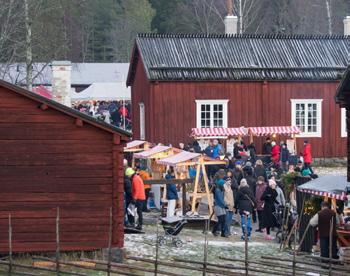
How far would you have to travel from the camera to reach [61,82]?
1607 inches

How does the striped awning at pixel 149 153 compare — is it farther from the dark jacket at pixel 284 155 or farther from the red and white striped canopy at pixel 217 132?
the red and white striped canopy at pixel 217 132

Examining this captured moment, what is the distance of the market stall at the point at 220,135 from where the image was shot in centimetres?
3847

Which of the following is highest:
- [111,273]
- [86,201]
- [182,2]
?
[182,2]

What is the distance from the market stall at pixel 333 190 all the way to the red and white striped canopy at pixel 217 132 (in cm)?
1434

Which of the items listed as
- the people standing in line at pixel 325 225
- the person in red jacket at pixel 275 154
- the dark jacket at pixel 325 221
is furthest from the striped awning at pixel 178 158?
the person in red jacket at pixel 275 154

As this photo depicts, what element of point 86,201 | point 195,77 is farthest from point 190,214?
point 195,77

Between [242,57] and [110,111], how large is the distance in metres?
23.1

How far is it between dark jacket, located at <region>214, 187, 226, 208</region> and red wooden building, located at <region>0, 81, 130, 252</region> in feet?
15.3

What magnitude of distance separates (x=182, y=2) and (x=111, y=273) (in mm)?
71551

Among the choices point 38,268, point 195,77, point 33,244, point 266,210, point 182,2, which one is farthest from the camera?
point 182,2

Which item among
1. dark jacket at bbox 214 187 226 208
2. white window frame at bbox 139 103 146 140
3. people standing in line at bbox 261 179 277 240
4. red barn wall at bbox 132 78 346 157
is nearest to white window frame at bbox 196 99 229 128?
red barn wall at bbox 132 78 346 157

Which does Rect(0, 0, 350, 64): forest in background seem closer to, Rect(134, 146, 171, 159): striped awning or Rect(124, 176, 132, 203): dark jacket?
Rect(134, 146, 171, 159): striped awning

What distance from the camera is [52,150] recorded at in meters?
20.6

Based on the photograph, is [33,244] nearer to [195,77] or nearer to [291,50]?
[195,77]
